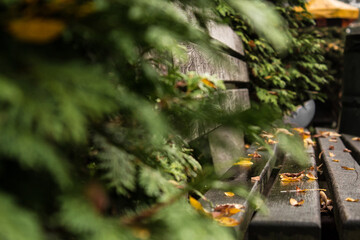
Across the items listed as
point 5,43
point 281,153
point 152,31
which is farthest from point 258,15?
point 281,153

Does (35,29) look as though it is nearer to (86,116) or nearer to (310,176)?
(86,116)

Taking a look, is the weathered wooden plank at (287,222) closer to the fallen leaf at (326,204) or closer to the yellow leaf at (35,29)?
the fallen leaf at (326,204)

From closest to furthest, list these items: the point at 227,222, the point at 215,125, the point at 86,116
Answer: the point at 86,116
the point at 227,222
the point at 215,125

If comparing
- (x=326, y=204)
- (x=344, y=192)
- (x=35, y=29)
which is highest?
(x=35, y=29)

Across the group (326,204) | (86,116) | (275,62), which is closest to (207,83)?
(86,116)

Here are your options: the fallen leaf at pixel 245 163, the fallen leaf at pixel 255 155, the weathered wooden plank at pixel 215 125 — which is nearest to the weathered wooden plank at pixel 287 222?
the weathered wooden plank at pixel 215 125

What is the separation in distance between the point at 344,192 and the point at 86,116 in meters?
1.14

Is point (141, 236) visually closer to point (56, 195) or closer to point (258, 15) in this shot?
point (56, 195)

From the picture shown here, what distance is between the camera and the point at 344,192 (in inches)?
58.2

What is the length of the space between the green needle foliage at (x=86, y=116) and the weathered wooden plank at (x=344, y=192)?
0.52m

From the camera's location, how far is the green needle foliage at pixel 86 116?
0.51 metres

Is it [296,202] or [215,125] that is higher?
[215,125]

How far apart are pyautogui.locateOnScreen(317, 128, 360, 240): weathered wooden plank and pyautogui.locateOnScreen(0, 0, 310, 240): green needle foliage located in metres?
0.52

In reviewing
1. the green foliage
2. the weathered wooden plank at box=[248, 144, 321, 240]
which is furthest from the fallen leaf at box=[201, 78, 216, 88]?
the green foliage
